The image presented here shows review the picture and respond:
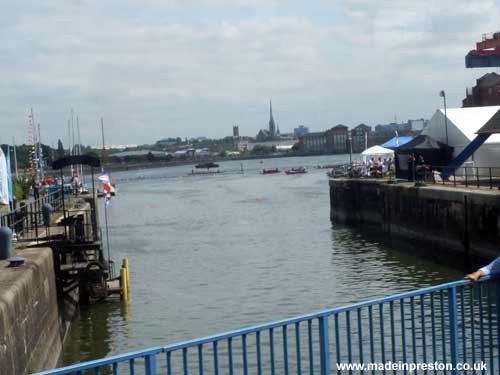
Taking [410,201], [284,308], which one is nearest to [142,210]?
[410,201]

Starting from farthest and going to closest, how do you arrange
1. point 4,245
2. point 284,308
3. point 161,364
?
point 284,308, point 4,245, point 161,364

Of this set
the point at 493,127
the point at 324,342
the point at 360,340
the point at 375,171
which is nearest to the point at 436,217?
the point at 493,127

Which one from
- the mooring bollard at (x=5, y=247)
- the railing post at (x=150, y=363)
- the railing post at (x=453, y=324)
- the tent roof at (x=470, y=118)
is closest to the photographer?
the railing post at (x=150, y=363)

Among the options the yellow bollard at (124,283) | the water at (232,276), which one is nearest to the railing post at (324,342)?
the water at (232,276)

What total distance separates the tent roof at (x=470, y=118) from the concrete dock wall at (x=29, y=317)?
32.3 meters

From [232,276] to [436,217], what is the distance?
927 centimetres

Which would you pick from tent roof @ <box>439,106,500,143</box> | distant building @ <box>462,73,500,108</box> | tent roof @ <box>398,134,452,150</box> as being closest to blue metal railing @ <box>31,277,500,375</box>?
tent roof @ <box>439,106,500,143</box>

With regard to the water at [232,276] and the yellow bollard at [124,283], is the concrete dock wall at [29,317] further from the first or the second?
the yellow bollard at [124,283]

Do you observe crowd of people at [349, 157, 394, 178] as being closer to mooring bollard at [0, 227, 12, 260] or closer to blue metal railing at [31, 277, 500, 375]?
mooring bollard at [0, 227, 12, 260]

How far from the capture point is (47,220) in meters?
24.3

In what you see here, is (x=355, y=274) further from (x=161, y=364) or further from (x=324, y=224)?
(x=324, y=224)

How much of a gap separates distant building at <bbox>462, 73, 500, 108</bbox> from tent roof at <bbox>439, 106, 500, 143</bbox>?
3486 centimetres

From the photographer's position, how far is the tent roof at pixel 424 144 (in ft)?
157

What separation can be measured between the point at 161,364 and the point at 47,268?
3643 millimetres
